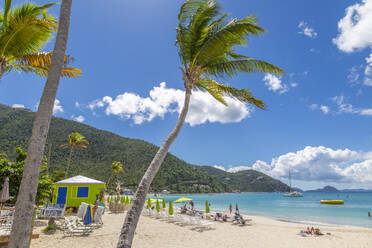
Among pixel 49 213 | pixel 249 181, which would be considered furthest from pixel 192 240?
pixel 249 181

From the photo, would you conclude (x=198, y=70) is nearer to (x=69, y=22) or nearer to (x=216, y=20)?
(x=216, y=20)

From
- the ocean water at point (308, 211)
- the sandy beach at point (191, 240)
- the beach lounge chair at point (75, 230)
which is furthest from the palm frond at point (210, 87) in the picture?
the ocean water at point (308, 211)

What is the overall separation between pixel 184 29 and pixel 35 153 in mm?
4289

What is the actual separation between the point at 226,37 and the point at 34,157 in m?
4.44

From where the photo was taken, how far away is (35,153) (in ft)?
9.06

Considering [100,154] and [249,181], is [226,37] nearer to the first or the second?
[100,154]

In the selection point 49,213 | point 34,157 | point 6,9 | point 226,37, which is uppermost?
point 6,9

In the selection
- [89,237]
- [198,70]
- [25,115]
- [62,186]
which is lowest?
[89,237]

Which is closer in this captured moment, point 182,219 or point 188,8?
point 188,8

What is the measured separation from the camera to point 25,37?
5.28 meters

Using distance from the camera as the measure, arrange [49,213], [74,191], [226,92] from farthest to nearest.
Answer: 1. [74,191]
2. [49,213]
3. [226,92]

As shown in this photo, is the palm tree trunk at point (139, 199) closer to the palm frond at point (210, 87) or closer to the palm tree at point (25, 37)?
the palm frond at point (210, 87)

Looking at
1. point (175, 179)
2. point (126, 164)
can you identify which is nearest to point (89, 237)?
point (126, 164)

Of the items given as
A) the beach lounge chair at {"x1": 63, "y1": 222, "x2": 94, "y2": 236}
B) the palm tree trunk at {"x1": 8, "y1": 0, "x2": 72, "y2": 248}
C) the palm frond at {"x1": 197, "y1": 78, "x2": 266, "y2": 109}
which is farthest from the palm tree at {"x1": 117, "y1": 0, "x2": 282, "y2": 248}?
the beach lounge chair at {"x1": 63, "y1": 222, "x2": 94, "y2": 236}
